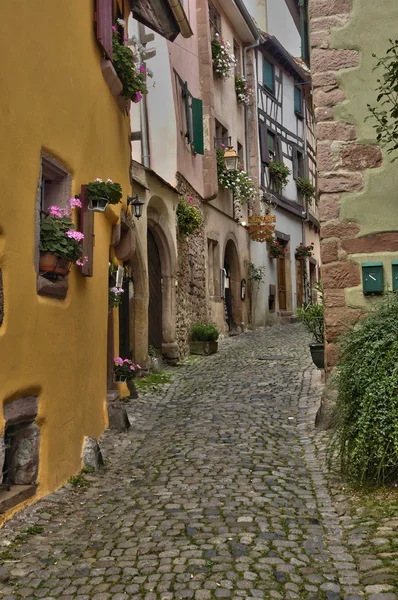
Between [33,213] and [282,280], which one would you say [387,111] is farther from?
[282,280]

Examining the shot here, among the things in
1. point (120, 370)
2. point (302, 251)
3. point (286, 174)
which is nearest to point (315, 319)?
point (120, 370)

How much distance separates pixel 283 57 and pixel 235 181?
730 cm

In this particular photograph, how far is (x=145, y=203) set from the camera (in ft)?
31.8

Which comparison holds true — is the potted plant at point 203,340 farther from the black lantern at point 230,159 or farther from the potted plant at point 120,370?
the potted plant at point 120,370

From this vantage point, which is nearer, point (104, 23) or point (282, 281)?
point (104, 23)

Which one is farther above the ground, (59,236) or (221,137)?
(221,137)

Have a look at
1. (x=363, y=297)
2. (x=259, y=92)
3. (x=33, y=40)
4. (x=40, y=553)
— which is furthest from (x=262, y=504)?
(x=259, y=92)

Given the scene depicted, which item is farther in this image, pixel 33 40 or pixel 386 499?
pixel 33 40

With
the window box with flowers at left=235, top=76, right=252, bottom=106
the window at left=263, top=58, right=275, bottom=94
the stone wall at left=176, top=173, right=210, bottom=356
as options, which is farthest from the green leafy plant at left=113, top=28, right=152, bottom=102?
the window at left=263, top=58, right=275, bottom=94

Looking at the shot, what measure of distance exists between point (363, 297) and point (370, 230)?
0.60 meters

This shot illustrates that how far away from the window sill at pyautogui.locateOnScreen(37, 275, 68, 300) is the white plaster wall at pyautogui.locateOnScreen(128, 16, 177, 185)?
7028 mm

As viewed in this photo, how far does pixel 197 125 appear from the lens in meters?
12.7

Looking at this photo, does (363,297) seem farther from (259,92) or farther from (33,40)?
(259,92)

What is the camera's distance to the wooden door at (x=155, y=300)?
1091 cm
